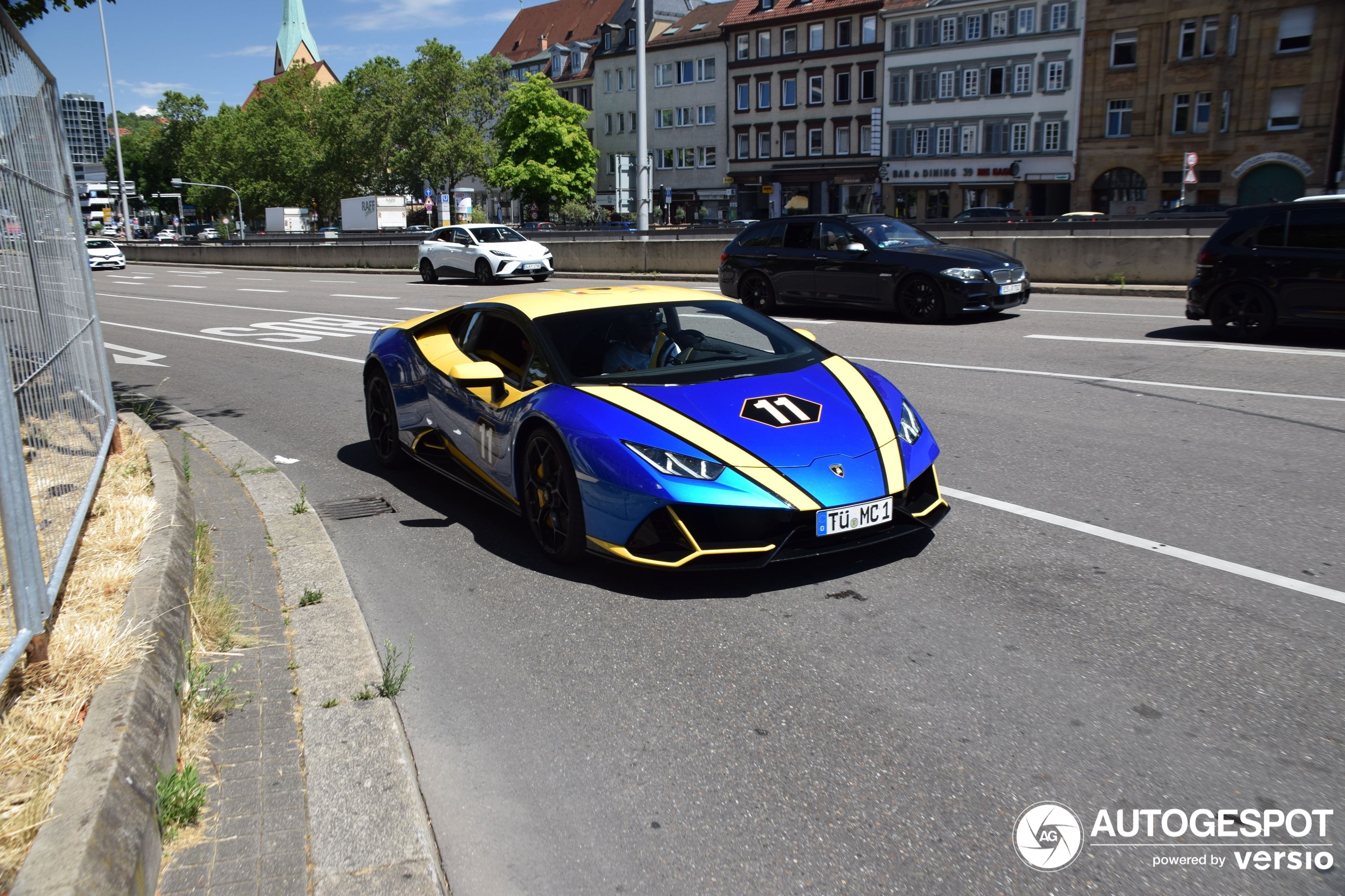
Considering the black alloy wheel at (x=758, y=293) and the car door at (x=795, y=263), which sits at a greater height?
the car door at (x=795, y=263)

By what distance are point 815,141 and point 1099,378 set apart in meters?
61.5

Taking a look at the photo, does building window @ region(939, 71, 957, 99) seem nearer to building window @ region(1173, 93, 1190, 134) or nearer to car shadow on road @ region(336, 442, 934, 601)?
building window @ region(1173, 93, 1190, 134)

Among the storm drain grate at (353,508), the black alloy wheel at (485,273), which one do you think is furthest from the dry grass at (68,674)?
the black alloy wheel at (485,273)

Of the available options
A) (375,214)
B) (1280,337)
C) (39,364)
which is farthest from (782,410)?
(375,214)

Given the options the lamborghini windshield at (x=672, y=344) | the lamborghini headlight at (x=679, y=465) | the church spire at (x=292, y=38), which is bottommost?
the lamborghini headlight at (x=679, y=465)

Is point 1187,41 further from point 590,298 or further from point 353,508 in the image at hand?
point 353,508

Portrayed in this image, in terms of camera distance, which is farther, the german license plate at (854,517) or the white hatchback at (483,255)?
the white hatchback at (483,255)

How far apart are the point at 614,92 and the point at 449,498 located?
82.9m

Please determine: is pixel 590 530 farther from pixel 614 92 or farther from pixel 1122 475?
pixel 614 92

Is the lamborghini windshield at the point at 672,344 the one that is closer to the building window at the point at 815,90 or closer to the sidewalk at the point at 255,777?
the sidewalk at the point at 255,777

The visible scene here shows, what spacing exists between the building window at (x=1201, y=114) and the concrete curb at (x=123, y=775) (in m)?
54.9

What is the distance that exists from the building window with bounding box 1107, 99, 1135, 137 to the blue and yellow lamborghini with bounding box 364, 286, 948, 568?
Result: 2088 inches

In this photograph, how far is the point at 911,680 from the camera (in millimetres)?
3959

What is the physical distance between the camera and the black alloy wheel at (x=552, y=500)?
507 cm
